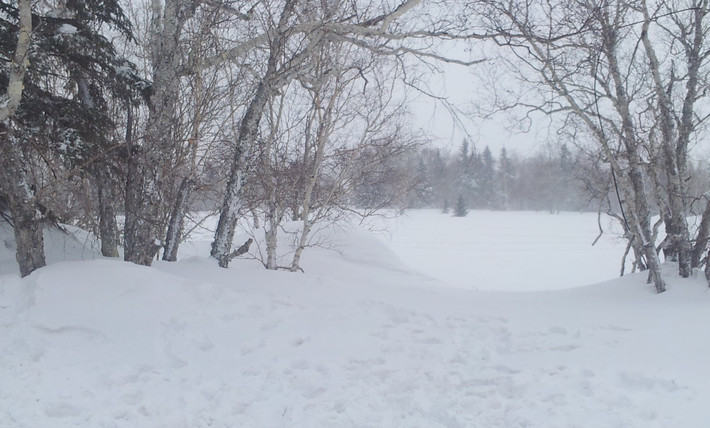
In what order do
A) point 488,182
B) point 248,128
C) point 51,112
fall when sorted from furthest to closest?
1. point 488,182
2. point 248,128
3. point 51,112

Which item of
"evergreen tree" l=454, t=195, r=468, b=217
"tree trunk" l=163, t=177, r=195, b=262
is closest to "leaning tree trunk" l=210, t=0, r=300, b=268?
"tree trunk" l=163, t=177, r=195, b=262

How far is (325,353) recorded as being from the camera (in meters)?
4.01

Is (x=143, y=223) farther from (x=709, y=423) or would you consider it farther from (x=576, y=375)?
(x=709, y=423)

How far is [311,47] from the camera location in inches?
222

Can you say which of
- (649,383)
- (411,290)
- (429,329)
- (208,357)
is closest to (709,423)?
(649,383)

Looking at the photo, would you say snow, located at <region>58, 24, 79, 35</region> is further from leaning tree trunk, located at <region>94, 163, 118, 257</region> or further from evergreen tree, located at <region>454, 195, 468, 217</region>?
evergreen tree, located at <region>454, 195, 468, 217</region>

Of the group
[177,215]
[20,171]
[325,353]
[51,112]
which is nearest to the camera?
[325,353]

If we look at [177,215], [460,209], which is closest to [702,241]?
[177,215]

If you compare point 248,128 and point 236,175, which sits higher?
point 248,128

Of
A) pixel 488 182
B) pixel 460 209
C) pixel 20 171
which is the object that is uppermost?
pixel 488 182

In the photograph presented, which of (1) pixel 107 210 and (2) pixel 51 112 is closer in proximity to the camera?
(2) pixel 51 112

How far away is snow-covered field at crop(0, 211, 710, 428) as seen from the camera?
3.06 meters

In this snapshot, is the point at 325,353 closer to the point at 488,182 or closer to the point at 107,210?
the point at 107,210

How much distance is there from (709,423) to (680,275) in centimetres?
383
